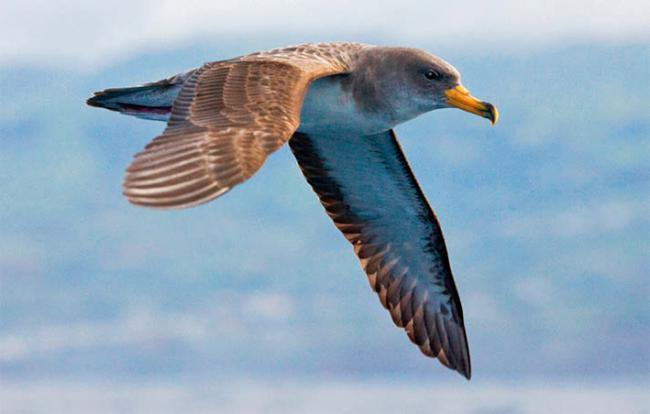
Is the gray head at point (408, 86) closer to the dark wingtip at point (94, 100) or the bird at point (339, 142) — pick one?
the bird at point (339, 142)

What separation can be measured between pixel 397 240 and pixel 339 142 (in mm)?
1324

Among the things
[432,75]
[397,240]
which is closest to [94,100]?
[432,75]

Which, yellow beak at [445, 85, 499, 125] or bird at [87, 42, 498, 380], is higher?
yellow beak at [445, 85, 499, 125]

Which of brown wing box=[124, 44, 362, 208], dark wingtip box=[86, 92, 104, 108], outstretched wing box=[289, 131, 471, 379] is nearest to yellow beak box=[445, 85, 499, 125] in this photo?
brown wing box=[124, 44, 362, 208]

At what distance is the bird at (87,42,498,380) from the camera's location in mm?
9125

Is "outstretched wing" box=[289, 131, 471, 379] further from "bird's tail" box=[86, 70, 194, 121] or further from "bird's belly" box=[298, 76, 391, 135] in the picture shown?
"bird's tail" box=[86, 70, 194, 121]

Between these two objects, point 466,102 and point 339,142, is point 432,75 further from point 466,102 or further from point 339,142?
point 339,142

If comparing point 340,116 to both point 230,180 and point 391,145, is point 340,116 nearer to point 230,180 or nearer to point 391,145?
point 391,145

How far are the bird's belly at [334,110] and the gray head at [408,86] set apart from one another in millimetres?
107

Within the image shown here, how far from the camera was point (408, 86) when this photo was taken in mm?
11578

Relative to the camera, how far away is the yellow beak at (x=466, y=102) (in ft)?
37.8

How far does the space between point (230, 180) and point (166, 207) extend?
682 mm

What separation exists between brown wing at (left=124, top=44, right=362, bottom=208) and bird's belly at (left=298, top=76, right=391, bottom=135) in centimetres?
21

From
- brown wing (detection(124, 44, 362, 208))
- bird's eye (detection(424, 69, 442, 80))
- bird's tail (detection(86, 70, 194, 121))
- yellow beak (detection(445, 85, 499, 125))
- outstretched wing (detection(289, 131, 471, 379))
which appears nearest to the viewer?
brown wing (detection(124, 44, 362, 208))
